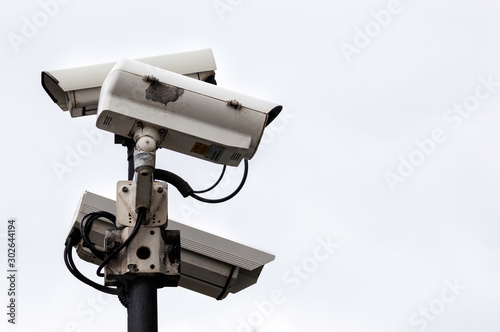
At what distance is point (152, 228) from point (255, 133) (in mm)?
595

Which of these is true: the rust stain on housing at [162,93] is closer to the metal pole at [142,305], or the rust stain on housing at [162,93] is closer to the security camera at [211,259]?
the metal pole at [142,305]

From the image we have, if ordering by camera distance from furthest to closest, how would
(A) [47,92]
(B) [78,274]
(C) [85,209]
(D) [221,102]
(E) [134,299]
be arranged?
1. (C) [85,209]
2. (A) [47,92]
3. (D) [221,102]
4. (B) [78,274]
5. (E) [134,299]

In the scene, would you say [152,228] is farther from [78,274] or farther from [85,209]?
[85,209]

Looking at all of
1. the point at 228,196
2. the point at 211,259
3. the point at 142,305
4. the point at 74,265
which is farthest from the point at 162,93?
the point at 211,259

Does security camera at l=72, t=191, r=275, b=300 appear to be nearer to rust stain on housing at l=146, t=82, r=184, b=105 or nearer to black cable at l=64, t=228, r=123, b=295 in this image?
black cable at l=64, t=228, r=123, b=295

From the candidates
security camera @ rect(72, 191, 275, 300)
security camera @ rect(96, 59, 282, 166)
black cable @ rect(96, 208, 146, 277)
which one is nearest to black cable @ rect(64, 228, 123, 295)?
black cable @ rect(96, 208, 146, 277)

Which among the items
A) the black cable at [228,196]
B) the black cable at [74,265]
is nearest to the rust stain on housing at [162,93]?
the black cable at [228,196]

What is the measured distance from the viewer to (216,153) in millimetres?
3279

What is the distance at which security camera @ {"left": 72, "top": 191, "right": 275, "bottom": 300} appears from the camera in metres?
4.05

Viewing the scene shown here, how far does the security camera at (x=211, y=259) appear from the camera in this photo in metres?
4.05

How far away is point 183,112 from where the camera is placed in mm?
3146

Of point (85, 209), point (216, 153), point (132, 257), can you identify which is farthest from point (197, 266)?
point (132, 257)

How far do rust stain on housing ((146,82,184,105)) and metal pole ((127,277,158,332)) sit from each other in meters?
0.68

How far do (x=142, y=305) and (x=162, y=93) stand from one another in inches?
31.7
